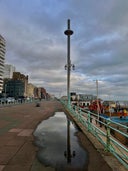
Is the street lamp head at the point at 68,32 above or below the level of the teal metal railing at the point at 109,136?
above

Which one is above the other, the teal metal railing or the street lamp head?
the street lamp head

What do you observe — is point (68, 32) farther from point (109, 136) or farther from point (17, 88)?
point (17, 88)

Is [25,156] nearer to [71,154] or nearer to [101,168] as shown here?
[71,154]

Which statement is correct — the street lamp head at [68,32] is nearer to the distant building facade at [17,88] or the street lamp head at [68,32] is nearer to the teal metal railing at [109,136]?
the teal metal railing at [109,136]

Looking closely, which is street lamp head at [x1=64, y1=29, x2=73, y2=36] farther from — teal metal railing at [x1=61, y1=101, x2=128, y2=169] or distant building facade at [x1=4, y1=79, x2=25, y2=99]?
distant building facade at [x1=4, y1=79, x2=25, y2=99]

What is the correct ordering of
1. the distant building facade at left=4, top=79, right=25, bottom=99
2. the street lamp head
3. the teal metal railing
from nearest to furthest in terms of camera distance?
1. the teal metal railing
2. the street lamp head
3. the distant building facade at left=4, top=79, right=25, bottom=99

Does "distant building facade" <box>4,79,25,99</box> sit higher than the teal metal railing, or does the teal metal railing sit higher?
"distant building facade" <box>4,79,25,99</box>

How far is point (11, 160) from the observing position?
233 inches

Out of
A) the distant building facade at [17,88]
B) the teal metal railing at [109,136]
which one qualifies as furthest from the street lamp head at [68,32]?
the distant building facade at [17,88]

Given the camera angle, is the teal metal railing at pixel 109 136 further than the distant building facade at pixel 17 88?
No

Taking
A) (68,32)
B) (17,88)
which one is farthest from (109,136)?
(17,88)

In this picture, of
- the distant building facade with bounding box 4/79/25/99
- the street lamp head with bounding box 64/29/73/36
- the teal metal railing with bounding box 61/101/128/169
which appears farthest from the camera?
the distant building facade with bounding box 4/79/25/99

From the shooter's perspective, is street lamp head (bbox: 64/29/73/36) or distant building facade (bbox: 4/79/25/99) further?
distant building facade (bbox: 4/79/25/99)

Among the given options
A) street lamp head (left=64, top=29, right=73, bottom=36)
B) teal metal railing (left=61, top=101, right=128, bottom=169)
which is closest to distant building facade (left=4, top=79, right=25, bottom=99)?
street lamp head (left=64, top=29, right=73, bottom=36)
